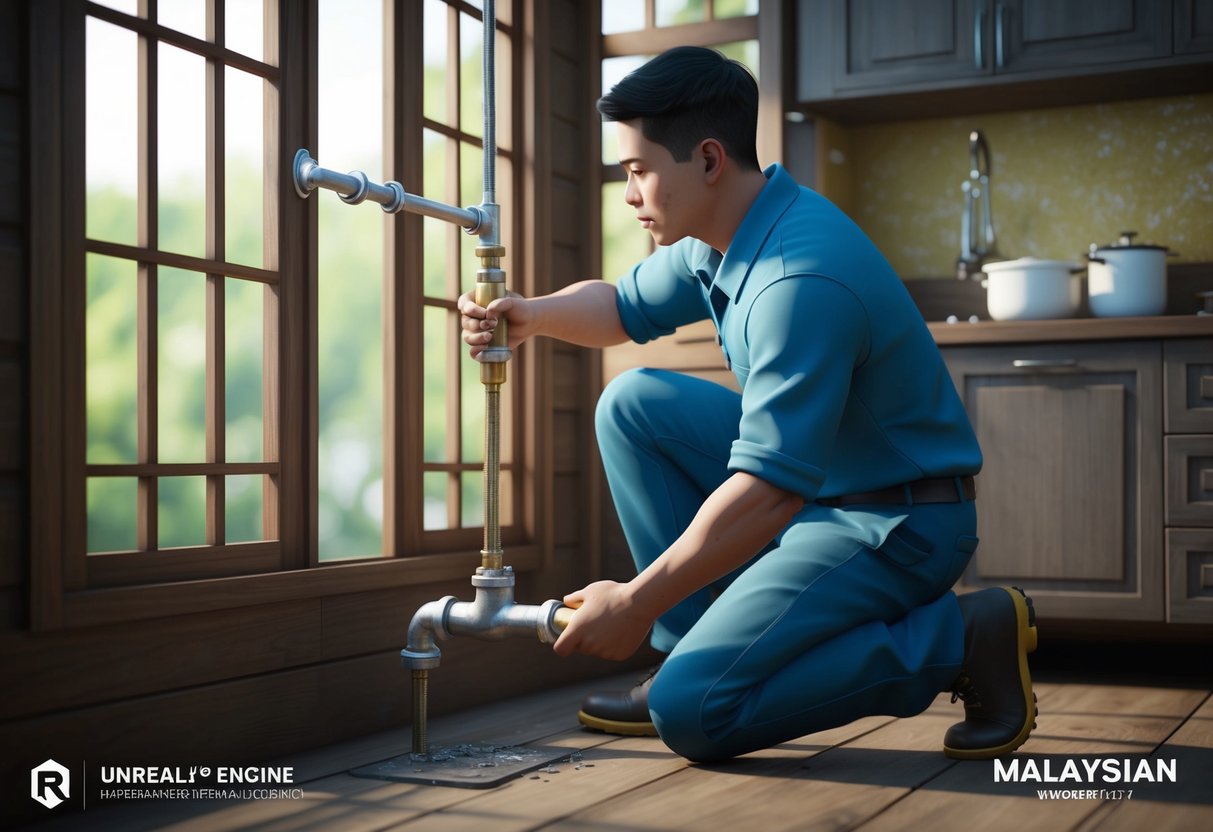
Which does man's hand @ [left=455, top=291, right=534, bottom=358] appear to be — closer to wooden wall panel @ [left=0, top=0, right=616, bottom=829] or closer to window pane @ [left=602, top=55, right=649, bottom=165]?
wooden wall panel @ [left=0, top=0, right=616, bottom=829]

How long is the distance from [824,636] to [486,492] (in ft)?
1.72

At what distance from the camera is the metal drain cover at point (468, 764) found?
1841 millimetres

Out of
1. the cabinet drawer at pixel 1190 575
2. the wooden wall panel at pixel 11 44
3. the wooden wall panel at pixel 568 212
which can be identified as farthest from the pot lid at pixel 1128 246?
the wooden wall panel at pixel 11 44

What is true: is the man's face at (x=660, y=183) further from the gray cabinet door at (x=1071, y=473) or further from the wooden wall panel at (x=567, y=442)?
the gray cabinet door at (x=1071, y=473)

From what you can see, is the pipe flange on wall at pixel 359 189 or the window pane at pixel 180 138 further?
the window pane at pixel 180 138

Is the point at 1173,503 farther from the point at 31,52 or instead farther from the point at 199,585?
the point at 31,52

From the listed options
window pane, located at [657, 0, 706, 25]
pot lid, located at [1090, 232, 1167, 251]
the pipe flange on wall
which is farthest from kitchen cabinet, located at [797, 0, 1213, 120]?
the pipe flange on wall

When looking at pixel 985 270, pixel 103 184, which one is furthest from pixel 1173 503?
pixel 103 184

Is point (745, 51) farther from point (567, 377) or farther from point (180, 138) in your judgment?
point (180, 138)

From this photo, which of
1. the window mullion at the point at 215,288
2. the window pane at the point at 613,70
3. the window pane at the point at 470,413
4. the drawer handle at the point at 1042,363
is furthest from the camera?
the window pane at the point at 613,70

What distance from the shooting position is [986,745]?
1.93 m

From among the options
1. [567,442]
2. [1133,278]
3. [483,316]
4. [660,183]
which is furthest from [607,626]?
[1133,278]

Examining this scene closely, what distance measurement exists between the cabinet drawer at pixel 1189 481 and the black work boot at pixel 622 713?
4.27ft

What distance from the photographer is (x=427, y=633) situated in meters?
1.95
